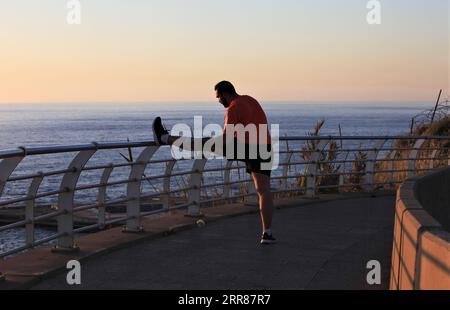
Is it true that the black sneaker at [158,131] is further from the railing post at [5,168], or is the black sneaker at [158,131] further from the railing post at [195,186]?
the railing post at [5,168]

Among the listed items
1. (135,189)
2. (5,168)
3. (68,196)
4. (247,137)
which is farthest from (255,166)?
(5,168)

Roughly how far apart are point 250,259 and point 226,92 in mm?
1938

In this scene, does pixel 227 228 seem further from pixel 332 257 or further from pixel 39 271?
pixel 39 271

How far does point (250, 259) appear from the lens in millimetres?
7617

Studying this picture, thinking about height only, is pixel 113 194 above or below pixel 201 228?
below

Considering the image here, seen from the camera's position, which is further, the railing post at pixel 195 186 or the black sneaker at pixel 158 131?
the railing post at pixel 195 186

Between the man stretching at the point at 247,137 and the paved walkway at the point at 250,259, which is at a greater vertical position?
the man stretching at the point at 247,137

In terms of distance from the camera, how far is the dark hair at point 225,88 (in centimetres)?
824

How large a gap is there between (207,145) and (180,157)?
1.79 metres

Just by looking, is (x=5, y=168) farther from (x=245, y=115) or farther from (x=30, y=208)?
(x=245, y=115)

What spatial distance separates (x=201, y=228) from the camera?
974 cm

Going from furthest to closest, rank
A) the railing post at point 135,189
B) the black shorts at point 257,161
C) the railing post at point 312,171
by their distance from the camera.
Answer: the railing post at point 312,171 → the railing post at point 135,189 → the black shorts at point 257,161

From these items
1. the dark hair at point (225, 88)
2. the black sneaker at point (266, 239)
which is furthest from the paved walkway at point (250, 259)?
the dark hair at point (225, 88)
